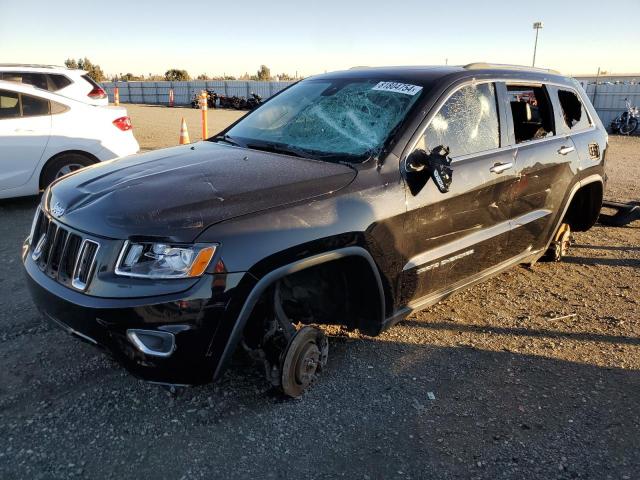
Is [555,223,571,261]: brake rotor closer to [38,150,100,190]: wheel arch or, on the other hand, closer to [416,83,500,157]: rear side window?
[416,83,500,157]: rear side window

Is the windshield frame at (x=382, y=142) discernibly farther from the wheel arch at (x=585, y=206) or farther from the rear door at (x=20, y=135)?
the rear door at (x=20, y=135)

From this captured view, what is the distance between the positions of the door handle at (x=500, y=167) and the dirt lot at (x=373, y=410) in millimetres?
1145

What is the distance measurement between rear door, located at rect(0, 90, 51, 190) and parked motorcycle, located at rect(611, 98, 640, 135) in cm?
2017

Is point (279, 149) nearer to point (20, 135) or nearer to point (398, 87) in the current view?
point (398, 87)

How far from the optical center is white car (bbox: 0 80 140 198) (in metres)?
6.22

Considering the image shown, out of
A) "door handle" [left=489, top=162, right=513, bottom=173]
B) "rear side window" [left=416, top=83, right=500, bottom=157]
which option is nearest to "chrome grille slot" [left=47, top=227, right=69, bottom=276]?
"rear side window" [left=416, top=83, right=500, bottom=157]

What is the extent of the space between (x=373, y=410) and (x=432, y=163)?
1433 millimetres

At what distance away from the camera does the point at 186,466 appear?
7.71 ft

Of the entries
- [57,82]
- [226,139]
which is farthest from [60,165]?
[226,139]

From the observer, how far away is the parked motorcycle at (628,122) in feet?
63.9

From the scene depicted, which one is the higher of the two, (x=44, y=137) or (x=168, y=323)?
(x=44, y=137)

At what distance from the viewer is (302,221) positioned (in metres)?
2.50

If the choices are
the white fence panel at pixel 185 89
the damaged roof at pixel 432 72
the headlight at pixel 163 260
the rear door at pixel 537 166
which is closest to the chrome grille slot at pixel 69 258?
the headlight at pixel 163 260

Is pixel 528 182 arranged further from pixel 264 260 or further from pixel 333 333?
pixel 264 260
